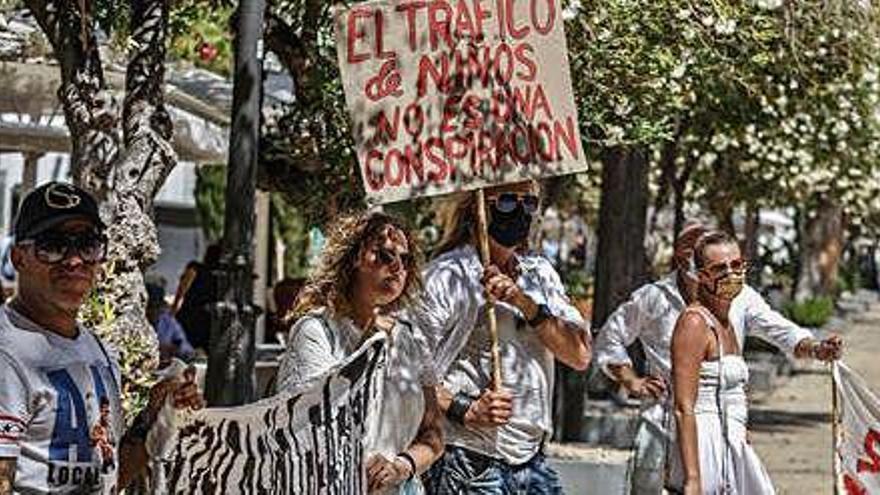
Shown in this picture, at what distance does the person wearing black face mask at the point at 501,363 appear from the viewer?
20.5 ft

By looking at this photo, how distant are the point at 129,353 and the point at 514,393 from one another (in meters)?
1.95

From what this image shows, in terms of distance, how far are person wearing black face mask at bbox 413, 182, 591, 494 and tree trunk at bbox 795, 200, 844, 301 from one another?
1237 inches

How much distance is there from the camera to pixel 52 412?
14.6 ft

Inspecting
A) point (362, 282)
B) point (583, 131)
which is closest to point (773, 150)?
point (583, 131)

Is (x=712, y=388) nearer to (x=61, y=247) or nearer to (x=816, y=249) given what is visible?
(x=61, y=247)

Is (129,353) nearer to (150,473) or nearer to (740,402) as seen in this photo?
(740,402)

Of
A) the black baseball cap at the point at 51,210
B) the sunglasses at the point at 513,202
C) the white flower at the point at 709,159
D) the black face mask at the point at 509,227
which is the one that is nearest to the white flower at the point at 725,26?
the sunglasses at the point at 513,202

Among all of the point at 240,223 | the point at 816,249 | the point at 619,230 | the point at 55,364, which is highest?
the point at 816,249

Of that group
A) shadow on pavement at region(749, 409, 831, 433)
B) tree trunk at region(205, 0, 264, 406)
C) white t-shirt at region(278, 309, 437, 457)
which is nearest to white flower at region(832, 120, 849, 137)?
shadow on pavement at region(749, 409, 831, 433)

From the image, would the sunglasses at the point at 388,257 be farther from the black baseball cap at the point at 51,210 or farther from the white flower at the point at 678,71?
the white flower at the point at 678,71

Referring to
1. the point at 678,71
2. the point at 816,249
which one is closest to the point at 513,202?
the point at 678,71

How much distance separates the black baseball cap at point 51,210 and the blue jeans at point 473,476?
189cm

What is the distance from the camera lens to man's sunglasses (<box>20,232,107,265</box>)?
15.1 ft

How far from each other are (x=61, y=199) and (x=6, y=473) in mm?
662
